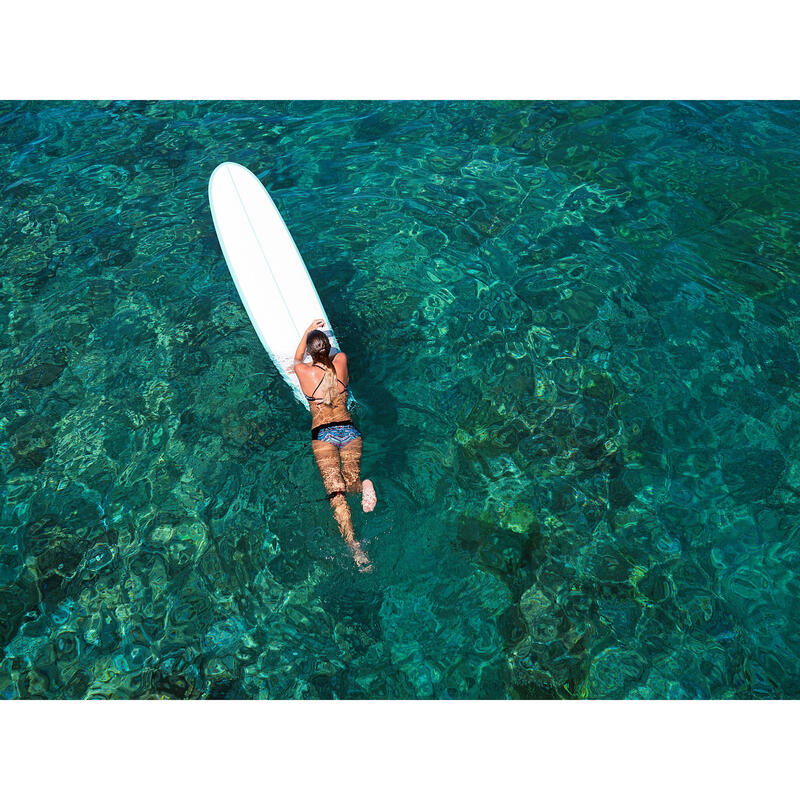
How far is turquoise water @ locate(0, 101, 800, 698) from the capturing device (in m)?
5.24

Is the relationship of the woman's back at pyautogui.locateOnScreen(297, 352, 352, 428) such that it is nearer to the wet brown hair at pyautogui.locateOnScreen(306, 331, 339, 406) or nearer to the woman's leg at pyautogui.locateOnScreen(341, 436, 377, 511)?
the wet brown hair at pyautogui.locateOnScreen(306, 331, 339, 406)

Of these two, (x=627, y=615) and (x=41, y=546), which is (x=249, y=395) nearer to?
(x=41, y=546)

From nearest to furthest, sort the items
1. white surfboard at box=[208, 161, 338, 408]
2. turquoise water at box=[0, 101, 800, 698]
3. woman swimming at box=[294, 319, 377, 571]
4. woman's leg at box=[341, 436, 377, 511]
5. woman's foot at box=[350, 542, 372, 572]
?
turquoise water at box=[0, 101, 800, 698]
woman's foot at box=[350, 542, 372, 572]
woman swimming at box=[294, 319, 377, 571]
woman's leg at box=[341, 436, 377, 511]
white surfboard at box=[208, 161, 338, 408]

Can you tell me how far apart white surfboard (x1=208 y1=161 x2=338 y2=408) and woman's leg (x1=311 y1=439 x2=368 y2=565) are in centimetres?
76

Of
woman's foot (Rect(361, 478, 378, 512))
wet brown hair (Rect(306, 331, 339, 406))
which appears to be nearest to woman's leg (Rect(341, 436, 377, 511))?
woman's foot (Rect(361, 478, 378, 512))

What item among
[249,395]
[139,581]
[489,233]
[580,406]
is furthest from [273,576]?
[489,233]

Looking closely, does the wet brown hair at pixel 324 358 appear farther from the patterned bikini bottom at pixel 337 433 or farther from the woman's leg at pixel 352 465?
the woman's leg at pixel 352 465

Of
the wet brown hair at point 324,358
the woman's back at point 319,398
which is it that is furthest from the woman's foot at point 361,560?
the wet brown hair at point 324,358

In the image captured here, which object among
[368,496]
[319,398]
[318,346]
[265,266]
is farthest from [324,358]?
[265,266]

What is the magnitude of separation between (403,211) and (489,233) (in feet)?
3.69

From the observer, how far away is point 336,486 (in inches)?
225

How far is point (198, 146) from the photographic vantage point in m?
9.51

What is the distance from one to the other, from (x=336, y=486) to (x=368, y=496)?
12.2 inches

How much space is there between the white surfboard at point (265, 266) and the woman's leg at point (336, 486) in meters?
0.76
